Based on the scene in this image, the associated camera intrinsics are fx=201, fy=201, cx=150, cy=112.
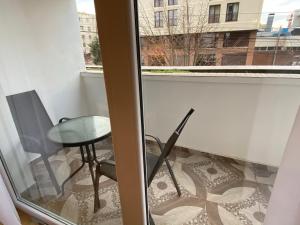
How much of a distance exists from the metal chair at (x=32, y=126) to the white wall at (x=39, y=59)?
0.05 meters

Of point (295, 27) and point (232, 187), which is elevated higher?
point (295, 27)

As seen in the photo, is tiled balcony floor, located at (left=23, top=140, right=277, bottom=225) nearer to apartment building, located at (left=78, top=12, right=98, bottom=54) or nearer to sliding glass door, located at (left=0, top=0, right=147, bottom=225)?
sliding glass door, located at (left=0, top=0, right=147, bottom=225)

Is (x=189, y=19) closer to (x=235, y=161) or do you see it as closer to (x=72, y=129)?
(x=72, y=129)

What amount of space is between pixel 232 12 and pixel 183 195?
141cm

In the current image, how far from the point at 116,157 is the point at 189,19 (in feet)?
3.29

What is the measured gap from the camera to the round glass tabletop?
4.73ft

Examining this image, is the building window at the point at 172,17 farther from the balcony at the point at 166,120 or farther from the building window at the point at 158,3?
the balcony at the point at 166,120

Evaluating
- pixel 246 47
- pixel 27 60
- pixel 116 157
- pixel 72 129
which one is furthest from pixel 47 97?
pixel 246 47

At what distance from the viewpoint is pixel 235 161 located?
2.00 meters

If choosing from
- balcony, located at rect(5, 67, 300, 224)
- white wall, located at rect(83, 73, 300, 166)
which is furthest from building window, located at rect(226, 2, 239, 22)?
white wall, located at rect(83, 73, 300, 166)

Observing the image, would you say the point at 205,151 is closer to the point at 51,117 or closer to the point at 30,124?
the point at 51,117

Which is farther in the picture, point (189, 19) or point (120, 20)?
point (189, 19)

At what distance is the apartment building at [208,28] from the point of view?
1204 millimetres

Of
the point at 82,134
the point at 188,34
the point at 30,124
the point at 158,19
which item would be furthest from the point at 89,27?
the point at 30,124
